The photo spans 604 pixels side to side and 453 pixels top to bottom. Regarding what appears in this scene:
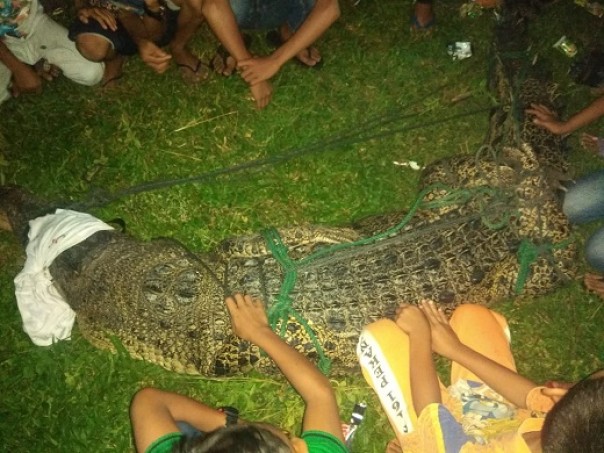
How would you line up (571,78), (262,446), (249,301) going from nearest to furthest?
(262,446) → (249,301) → (571,78)

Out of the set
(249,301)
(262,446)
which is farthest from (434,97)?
(262,446)

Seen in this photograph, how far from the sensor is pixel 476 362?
234 centimetres

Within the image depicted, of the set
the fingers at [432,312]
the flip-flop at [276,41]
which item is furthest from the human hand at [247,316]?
the flip-flop at [276,41]

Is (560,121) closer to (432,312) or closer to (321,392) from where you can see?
(432,312)


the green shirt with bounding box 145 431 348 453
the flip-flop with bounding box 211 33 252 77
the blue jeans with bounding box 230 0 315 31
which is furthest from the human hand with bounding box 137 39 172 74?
the green shirt with bounding box 145 431 348 453

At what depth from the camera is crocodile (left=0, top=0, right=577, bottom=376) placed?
2.44 m

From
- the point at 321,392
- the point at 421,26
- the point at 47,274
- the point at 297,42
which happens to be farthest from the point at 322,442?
the point at 421,26

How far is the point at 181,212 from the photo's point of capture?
3.25m

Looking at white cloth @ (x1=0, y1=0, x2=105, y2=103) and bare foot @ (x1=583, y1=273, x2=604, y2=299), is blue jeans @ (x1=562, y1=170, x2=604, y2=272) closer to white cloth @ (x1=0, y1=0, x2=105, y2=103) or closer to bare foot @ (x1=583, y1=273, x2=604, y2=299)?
bare foot @ (x1=583, y1=273, x2=604, y2=299)

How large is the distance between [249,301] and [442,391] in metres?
1.06

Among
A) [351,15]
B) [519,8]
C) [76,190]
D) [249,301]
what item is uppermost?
[519,8]

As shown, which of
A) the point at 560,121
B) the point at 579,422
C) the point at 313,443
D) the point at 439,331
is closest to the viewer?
the point at 579,422

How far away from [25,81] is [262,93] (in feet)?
5.27

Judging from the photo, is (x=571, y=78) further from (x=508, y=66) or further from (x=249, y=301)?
(x=249, y=301)
